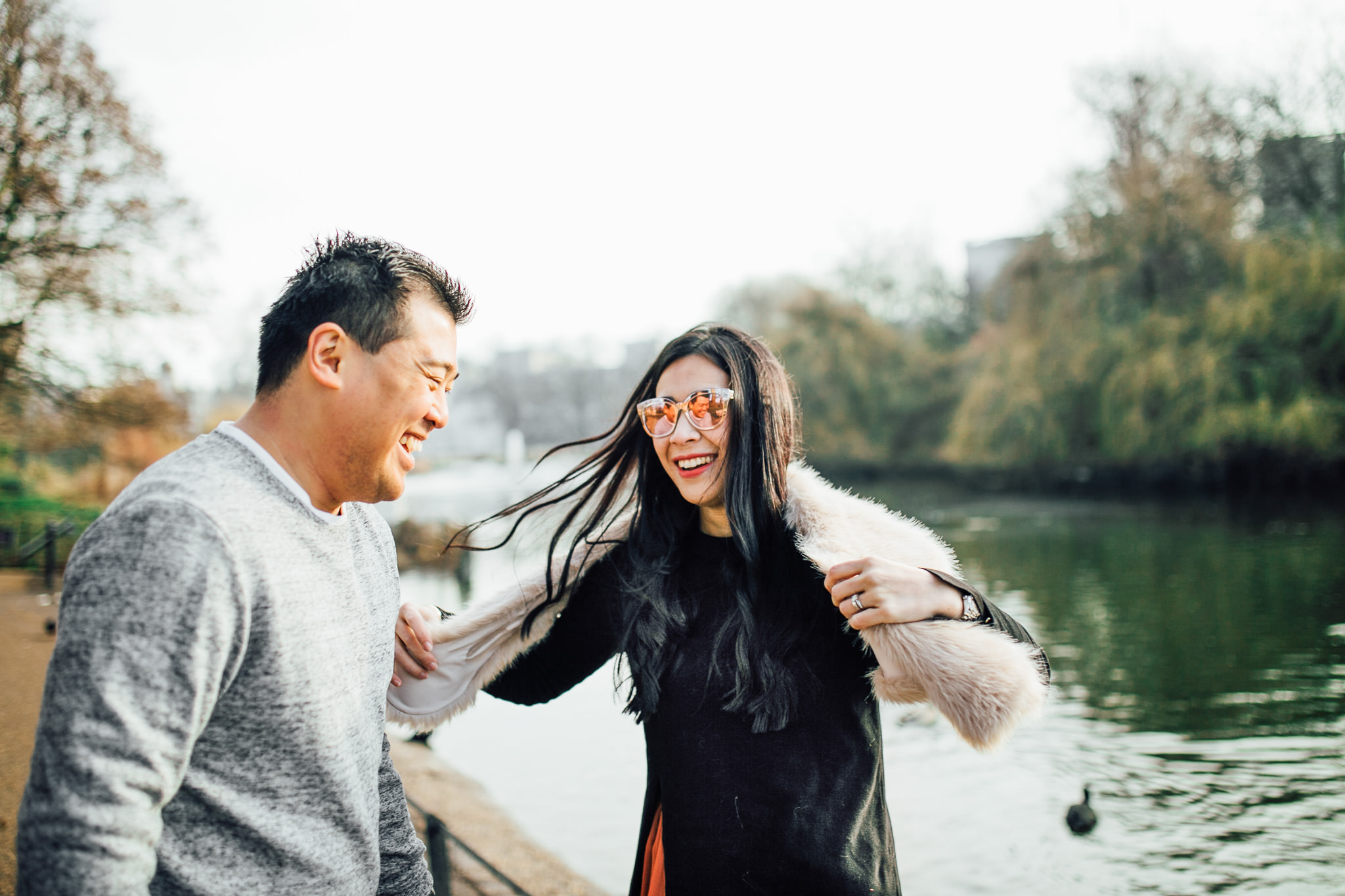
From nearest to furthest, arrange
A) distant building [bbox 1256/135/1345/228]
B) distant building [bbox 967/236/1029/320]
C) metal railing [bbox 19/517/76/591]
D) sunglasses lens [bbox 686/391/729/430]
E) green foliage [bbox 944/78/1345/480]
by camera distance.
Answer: sunglasses lens [bbox 686/391/729/430] < metal railing [bbox 19/517/76/591] < green foliage [bbox 944/78/1345/480] < distant building [bbox 1256/135/1345/228] < distant building [bbox 967/236/1029/320]

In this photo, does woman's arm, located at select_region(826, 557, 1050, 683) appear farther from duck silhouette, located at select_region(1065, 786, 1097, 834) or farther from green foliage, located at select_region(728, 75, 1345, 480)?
green foliage, located at select_region(728, 75, 1345, 480)

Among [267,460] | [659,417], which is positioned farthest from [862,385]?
[267,460]

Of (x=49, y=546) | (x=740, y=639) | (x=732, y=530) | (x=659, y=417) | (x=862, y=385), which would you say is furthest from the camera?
(x=862, y=385)

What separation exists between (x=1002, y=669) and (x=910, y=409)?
1318 inches

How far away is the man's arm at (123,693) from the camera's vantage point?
1.14 m

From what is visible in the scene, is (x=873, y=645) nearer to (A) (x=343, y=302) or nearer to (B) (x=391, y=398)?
(B) (x=391, y=398)

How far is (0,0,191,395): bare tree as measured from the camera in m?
14.3

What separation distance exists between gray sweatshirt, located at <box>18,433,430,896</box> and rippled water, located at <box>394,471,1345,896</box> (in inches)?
154

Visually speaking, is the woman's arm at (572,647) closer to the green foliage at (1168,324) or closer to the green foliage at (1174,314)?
the green foliage at (1174,314)

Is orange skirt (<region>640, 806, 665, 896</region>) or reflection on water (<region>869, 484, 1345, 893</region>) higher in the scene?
orange skirt (<region>640, 806, 665, 896</region>)

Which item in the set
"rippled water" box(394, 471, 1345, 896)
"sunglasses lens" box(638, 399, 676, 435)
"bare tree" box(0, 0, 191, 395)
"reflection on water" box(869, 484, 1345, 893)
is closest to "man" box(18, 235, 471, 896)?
"sunglasses lens" box(638, 399, 676, 435)

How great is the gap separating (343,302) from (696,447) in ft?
3.20

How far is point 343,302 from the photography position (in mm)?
1571

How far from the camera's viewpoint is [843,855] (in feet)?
6.36
